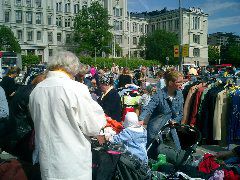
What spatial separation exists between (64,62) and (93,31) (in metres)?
77.4

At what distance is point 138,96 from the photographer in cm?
1246

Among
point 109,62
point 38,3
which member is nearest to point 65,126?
point 109,62

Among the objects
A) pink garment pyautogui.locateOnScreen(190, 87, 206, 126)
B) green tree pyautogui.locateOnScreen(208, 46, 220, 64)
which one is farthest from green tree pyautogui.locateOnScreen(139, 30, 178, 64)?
pink garment pyautogui.locateOnScreen(190, 87, 206, 126)

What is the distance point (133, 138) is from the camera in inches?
202

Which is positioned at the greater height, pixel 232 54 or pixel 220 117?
pixel 232 54

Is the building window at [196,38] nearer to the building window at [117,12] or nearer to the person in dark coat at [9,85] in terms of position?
the building window at [117,12]

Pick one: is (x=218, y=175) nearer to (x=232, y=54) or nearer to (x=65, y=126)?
(x=65, y=126)

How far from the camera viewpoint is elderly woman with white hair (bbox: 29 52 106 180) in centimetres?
344

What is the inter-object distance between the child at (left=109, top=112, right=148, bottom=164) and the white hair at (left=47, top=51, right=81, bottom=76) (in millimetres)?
1623

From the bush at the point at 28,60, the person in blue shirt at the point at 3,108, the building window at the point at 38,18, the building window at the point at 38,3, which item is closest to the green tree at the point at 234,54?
the building window at the point at 38,18

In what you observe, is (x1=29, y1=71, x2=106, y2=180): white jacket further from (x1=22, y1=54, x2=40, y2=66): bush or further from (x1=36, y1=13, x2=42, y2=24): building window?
(x1=36, y1=13, x2=42, y2=24): building window

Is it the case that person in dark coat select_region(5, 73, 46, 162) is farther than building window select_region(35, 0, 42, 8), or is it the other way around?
building window select_region(35, 0, 42, 8)

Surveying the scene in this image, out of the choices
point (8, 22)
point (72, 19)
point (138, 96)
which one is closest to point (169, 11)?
point (72, 19)

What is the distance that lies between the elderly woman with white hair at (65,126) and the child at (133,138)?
1.56 m
